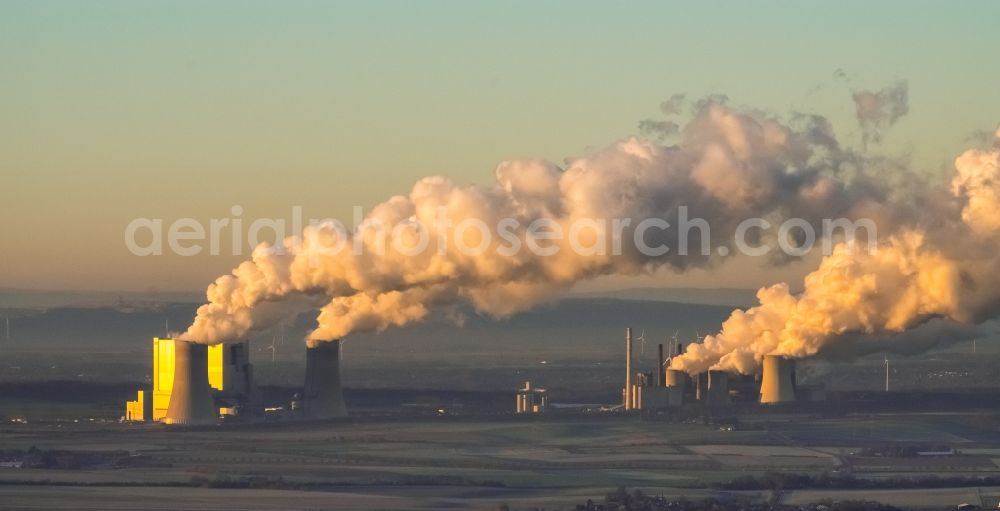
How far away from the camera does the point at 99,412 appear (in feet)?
554

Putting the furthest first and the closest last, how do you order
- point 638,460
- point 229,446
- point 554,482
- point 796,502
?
1. point 229,446
2. point 638,460
3. point 554,482
4. point 796,502

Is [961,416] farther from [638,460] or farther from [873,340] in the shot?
[638,460]

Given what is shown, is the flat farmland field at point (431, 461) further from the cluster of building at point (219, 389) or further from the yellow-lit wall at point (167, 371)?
the yellow-lit wall at point (167, 371)

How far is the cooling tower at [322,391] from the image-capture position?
156m

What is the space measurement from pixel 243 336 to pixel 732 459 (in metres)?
37.5

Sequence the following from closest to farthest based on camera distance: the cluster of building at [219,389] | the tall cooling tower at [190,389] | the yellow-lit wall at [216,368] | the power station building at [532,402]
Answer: the tall cooling tower at [190,389], the cluster of building at [219,389], the yellow-lit wall at [216,368], the power station building at [532,402]

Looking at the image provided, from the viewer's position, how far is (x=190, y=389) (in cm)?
15262

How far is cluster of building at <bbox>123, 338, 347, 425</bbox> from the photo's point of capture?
152500 mm

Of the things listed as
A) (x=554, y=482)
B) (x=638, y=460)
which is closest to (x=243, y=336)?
(x=638, y=460)

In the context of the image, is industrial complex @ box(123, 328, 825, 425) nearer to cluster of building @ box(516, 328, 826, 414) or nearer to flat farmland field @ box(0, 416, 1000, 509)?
cluster of building @ box(516, 328, 826, 414)

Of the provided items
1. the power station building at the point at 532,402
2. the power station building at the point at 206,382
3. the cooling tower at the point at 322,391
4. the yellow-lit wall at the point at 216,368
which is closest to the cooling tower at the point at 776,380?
the power station building at the point at 532,402

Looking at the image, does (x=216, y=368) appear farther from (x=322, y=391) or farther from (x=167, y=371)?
(x=322, y=391)

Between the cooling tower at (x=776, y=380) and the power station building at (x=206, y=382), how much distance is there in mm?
39290

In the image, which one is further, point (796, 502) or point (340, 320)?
point (340, 320)
